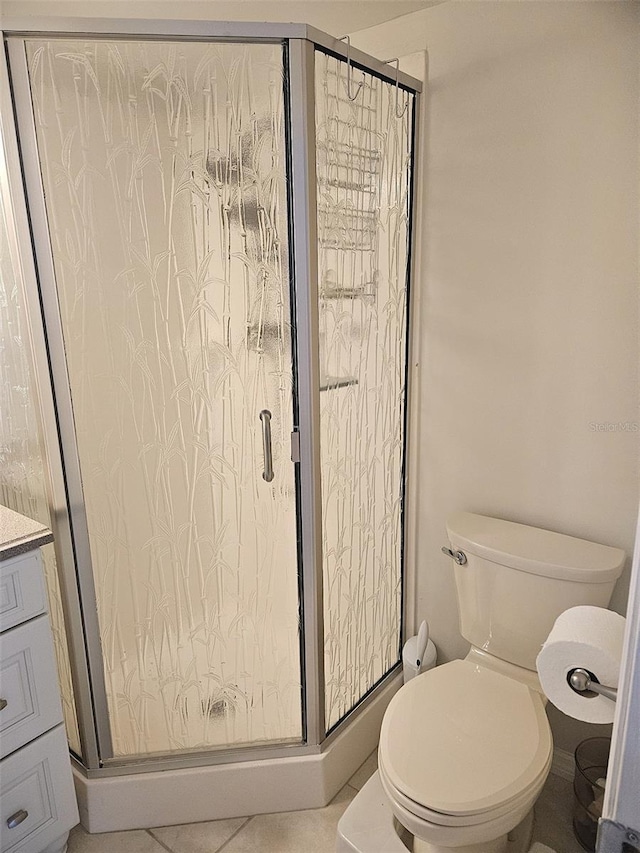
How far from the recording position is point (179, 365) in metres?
1.47

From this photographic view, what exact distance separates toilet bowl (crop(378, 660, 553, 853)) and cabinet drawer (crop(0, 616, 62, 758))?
2.69ft

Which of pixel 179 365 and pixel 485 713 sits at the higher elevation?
pixel 179 365

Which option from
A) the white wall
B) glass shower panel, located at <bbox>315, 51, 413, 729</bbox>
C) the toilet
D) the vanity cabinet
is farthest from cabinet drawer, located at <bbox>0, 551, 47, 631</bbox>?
the white wall

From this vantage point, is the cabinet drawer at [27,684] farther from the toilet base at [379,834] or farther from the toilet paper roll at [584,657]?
the toilet paper roll at [584,657]

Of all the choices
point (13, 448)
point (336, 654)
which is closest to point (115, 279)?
point (13, 448)

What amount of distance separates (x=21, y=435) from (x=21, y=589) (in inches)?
17.9

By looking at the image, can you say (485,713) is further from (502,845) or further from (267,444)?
(267,444)

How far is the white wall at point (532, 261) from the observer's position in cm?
146

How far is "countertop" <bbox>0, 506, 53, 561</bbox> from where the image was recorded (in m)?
1.32

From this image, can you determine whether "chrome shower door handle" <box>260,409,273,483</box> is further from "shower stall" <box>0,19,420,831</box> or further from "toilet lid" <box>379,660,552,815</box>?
"toilet lid" <box>379,660,552,815</box>

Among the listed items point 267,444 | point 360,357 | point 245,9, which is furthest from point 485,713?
point 245,9

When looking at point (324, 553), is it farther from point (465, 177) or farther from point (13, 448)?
point (465, 177)

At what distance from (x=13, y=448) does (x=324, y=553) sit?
931 mm

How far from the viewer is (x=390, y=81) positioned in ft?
5.25
